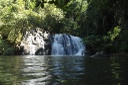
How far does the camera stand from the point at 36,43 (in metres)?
37.9

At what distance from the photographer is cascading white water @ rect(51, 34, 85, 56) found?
36844 mm

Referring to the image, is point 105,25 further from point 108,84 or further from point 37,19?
point 108,84

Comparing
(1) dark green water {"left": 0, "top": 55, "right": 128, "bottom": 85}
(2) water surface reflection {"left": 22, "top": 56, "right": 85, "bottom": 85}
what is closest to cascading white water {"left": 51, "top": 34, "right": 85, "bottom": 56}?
(2) water surface reflection {"left": 22, "top": 56, "right": 85, "bottom": 85}

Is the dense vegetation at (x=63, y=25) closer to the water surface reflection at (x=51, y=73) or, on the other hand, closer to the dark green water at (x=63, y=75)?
the water surface reflection at (x=51, y=73)

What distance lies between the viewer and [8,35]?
38.4 metres

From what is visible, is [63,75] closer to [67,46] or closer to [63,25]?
[67,46]

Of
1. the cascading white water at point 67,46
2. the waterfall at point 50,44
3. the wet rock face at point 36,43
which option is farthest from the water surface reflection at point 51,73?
the wet rock face at point 36,43

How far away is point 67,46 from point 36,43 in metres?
4.39

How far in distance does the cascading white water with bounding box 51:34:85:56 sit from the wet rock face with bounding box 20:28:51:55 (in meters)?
1.04

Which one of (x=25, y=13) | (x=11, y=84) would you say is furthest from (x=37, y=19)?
(x=11, y=84)

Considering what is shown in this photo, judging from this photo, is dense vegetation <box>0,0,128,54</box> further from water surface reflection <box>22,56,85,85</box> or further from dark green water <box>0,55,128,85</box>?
dark green water <box>0,55,128,85</box>

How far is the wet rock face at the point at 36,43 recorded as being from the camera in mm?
36969

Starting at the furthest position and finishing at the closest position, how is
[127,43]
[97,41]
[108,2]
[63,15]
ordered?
1. [63,15]
2. [97,41]
3. [127,43]
4. [108,2]

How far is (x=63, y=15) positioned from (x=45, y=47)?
9.91 meters
